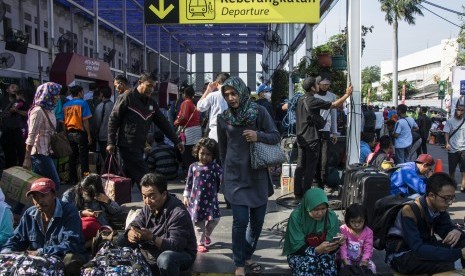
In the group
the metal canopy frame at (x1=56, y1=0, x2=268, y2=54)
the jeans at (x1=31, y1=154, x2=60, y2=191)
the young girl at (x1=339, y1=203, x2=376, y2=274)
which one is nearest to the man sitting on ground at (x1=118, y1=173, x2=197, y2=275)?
the young girl at (x1=339, y1=203, x2=376, y2=274)

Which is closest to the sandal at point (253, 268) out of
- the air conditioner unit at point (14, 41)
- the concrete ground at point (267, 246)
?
the concrete ground at point (267, 246)

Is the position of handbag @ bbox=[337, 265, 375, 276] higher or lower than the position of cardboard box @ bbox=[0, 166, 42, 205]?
lower

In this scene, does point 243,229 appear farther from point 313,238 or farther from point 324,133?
point 324,133

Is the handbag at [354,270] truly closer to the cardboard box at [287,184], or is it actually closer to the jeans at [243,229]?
the jeans at [243,229]

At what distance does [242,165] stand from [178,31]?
24.8 m

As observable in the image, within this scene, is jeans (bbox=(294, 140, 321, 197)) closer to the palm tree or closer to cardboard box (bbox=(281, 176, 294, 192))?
cardboard box (bbox=(281, 176, 294, 192))

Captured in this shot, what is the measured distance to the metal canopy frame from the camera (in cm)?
2280

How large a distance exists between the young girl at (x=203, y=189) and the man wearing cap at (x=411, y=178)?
199 centimetres

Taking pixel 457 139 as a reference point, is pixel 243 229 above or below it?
below

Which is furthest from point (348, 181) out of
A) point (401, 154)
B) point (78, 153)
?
point (78, 153)

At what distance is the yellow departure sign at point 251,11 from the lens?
9.48 m

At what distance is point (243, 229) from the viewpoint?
4.31m

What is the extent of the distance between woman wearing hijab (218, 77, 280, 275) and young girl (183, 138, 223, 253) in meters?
0.77

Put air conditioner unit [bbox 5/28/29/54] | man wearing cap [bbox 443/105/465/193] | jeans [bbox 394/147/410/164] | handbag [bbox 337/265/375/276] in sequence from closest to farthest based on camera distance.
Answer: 1. handbag [bbox 337/265/375/276]
2. man wearing cap [bbox 443/105/465/193]
3. jeans [bbox 394/147/410/164]
4. air conditioner unit [bbox 5/28/29/54]
